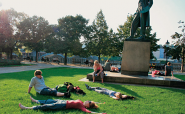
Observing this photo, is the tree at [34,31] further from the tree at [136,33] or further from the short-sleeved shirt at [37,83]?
the short-sleeved shirt at [37,83]

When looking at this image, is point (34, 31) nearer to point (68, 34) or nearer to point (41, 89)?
point (68, 34)

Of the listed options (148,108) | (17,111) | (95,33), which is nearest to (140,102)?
(148,108)

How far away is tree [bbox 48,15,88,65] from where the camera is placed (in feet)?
88.9

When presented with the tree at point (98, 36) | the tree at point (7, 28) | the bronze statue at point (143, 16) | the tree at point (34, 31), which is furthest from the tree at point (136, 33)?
the tree at point (7, 28)

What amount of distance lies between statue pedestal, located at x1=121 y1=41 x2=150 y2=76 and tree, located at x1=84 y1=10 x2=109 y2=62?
18610 mm

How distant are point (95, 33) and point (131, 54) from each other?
68.4ft

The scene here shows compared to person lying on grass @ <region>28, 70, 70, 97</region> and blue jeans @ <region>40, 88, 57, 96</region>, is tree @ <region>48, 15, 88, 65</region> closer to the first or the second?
person lying on grass @ <region>28, 70, 70, 97</region>

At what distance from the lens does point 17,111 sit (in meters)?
3.60

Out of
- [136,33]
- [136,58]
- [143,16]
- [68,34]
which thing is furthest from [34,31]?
[136,58]

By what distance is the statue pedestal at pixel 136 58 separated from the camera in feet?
28.9

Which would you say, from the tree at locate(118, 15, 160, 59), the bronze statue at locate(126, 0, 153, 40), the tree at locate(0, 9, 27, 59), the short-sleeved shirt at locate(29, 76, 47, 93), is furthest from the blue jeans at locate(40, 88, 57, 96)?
the tree at locate(118, 15, 160, 59)

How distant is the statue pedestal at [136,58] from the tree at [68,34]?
62.8 feet

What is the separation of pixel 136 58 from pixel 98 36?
20.5m

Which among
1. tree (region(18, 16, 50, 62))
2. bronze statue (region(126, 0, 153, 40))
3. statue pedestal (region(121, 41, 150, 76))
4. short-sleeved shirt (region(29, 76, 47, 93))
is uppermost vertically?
tree (region(18, 16, 50, 62))
